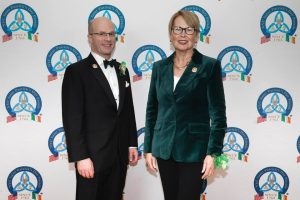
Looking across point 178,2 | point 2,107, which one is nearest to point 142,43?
point 178,2

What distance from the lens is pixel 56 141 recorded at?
8.16ft

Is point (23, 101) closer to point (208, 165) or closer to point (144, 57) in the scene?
point (144, 57)

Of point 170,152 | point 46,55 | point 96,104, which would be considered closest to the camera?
point 170,152

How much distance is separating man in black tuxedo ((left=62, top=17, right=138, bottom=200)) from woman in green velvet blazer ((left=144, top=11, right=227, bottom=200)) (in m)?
0.30

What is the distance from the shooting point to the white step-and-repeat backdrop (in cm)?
241

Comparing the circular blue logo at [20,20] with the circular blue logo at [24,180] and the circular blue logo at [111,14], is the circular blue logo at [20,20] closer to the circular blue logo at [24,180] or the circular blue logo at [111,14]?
the circular blue logo at [111,14]

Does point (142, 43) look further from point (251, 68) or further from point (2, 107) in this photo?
point (2, 107)

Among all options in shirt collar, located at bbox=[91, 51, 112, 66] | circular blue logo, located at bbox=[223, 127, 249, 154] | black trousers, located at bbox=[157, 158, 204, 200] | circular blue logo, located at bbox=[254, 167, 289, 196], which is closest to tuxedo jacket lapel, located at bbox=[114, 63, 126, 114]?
shirt collar, located at bbox=[91, 51, 112, 66]

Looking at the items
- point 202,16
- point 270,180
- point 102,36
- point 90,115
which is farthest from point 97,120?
point 270,180

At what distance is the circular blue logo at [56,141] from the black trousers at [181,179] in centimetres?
105

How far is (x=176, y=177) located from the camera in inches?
69.2

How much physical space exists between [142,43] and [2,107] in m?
1.24

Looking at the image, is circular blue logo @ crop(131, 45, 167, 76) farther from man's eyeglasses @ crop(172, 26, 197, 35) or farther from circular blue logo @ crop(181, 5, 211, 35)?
man's eyeglasses @ crop(172, 26, 197, 35)

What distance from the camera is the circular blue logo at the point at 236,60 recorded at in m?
2.45
